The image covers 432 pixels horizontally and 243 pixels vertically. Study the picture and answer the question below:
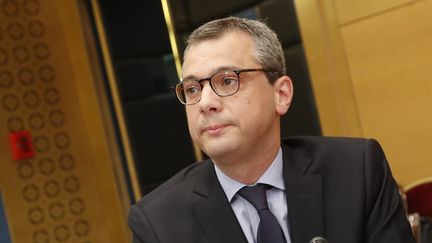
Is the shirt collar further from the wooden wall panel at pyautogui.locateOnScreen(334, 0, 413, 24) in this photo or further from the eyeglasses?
the wooden wall panel at pyautogui.locateOnScreen(334, 0, 413, 24)

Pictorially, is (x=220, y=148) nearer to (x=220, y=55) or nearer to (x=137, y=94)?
(x=220, y=55)

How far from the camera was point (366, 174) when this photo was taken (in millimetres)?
1494

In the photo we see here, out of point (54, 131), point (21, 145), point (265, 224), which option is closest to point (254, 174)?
point (265, 224)

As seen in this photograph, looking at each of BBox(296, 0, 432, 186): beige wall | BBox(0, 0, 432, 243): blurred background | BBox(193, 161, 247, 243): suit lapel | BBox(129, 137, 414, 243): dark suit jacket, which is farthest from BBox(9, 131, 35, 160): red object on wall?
BBox(193, 161, 247, 243): suit lapel

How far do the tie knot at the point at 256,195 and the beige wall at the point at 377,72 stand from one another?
6.20ft

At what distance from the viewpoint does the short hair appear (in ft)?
4.76

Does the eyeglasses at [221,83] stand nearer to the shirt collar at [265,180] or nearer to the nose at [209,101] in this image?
the nose at [209,101]

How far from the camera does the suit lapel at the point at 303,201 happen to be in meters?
1.42

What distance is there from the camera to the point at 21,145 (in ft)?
13.2

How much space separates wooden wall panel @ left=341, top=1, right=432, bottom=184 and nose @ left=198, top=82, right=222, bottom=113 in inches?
78.2

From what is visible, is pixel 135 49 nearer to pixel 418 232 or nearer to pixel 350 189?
pixel 418 232

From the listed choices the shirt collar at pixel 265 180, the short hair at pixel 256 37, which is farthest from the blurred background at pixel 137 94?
the short hair at pixel 256 37

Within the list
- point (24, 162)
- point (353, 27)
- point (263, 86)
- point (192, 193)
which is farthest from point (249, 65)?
point (24, 162)

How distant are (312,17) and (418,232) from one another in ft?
5.13
